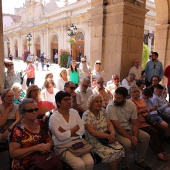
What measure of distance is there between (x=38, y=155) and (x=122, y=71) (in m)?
3.73

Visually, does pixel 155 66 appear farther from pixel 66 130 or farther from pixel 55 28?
pixel 55 28

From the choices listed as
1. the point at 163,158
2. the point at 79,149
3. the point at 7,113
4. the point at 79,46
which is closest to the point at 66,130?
the point at 79,149

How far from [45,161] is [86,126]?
0.80 m

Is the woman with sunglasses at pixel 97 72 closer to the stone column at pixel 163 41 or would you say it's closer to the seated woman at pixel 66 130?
the seated woman at pixel 66 130

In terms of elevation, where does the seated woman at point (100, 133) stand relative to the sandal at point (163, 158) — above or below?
above

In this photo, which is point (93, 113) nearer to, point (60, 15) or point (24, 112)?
point (24, 112)

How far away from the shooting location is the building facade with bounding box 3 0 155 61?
822 inches

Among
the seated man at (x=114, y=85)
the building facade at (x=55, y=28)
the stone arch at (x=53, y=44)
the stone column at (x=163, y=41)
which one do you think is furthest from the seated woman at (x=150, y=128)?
the stone arch at (x=53, y=44)

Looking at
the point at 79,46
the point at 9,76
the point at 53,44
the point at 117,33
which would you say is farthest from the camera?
the point at 53,44

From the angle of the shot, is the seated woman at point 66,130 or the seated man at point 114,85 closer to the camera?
the seated woman at point 66,130

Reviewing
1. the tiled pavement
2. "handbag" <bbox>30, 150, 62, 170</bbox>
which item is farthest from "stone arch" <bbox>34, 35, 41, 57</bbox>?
"handbag" <bbox>30, 150, 62, 170</bbox>

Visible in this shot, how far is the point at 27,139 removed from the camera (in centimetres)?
199

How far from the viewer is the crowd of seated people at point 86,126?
6.73 feet

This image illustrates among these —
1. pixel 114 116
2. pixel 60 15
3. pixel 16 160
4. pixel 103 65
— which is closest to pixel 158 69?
pixel 103 65
